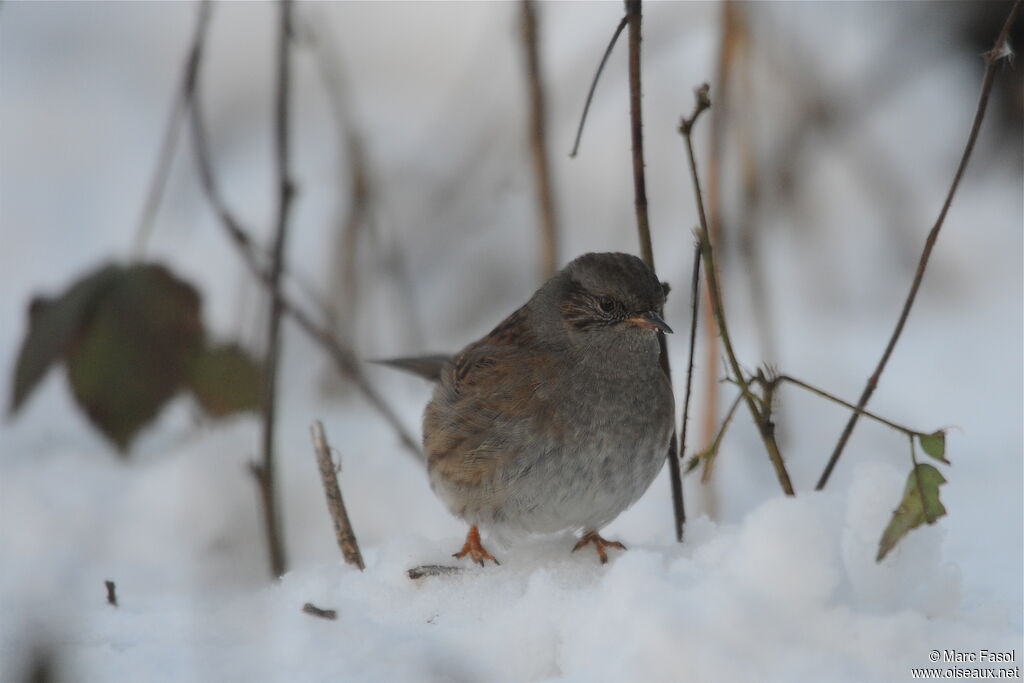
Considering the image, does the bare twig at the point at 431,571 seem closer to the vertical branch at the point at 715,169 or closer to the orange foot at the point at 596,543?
the orange foot at the point at 596,543

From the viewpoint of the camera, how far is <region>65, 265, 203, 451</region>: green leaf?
2932 mm

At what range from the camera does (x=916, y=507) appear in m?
1.78

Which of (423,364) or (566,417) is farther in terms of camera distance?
(423,364)

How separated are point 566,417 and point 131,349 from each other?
1.24 meters

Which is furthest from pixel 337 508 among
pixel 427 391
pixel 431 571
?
pixel 427 391

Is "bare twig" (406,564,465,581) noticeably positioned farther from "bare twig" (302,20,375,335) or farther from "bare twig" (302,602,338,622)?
"bare twig" (302,20,375,335)

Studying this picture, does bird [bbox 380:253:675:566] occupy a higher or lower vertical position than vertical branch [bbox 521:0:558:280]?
lower

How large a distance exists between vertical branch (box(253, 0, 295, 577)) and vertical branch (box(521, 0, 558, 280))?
38.1 inches

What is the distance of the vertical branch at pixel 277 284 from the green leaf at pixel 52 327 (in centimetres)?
54

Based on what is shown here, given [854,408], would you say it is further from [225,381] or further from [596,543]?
[225,381]

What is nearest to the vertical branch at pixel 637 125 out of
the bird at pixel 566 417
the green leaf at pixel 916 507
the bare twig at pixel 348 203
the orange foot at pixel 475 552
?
the bird at pixel 566 417

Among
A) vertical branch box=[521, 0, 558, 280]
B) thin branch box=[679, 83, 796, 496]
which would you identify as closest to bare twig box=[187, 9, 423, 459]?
vertical branch box=[521, 0, 558, 280]

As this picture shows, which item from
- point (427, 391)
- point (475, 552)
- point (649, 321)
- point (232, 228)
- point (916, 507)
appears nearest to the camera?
point (916, 507)

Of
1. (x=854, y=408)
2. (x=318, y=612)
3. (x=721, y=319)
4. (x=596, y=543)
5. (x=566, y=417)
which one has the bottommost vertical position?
(x=596, y=543)
